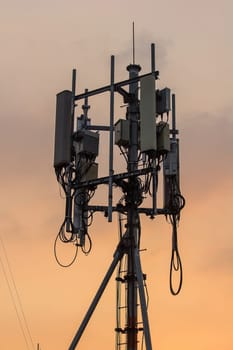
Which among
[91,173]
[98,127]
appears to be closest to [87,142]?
[98,127]

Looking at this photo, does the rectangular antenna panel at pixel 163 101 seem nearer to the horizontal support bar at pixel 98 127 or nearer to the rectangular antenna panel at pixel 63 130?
the horizontal support bar at pixel 98 127

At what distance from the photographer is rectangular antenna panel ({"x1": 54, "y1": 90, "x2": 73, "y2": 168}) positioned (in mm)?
24312

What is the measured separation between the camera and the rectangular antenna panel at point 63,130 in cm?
2431

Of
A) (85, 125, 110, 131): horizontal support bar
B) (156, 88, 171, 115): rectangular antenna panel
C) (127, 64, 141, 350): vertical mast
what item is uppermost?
(156, 88, 171, 115): rectangular antenna panel

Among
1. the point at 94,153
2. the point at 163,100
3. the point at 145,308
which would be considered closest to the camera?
the point at 145,308

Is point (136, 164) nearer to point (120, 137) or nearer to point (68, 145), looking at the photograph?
point (120, 137)

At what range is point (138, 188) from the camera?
23.3 metres

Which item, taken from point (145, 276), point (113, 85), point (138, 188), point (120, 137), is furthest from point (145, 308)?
point (113, 85)

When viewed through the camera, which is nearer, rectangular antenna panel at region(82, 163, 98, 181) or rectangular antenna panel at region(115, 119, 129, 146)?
rectangular antenna panel at region(115, 119, 129, 146)

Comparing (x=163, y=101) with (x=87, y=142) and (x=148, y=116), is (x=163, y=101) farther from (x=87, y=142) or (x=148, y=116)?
(x=87, y=142)

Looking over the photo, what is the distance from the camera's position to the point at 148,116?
22.4 m

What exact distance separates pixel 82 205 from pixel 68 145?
6.62ft

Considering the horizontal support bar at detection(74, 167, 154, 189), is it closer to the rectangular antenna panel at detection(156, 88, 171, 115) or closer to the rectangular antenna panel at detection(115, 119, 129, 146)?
the rectangular antenna panel at detection(115, 119, 129, 146)

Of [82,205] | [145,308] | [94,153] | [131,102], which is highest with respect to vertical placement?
[131,102]
